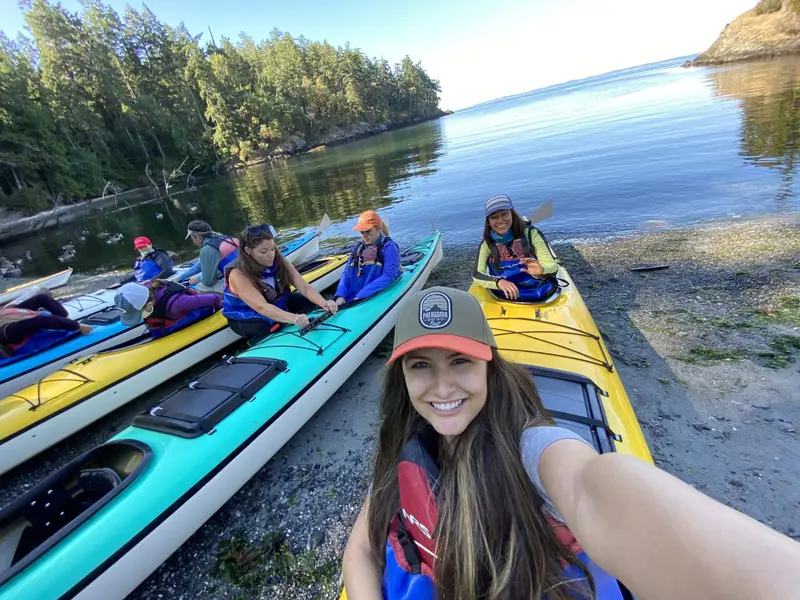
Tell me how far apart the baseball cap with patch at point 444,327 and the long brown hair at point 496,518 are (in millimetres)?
154

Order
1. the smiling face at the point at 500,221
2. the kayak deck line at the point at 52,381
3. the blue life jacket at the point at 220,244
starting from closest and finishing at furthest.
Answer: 1. the kayak deck line at the point at 52,381
2. the smiling face at the point at 500,221
3. the blue life jacket at the point at 220,244

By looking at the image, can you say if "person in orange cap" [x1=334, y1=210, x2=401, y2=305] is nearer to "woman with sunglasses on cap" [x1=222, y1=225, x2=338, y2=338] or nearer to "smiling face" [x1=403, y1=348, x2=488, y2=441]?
"woman with sunglasses on cap" [x1=222, y1=225, x2=338, y2=338]

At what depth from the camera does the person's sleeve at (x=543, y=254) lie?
4488mm

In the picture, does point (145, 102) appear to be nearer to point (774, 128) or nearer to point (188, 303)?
point (188, 303)

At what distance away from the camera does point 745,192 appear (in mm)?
9531

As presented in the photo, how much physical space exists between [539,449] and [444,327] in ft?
1.75

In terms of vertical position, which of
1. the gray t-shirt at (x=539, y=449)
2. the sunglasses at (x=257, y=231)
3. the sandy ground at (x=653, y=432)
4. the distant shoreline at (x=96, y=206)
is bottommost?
the sandy ground at (x=653, y=432)

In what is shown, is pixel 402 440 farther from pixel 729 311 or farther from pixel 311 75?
pixel 311 75

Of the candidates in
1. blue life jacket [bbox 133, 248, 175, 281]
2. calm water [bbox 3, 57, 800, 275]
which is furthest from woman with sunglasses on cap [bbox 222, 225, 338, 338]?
calm water [bbox 3, 57, 800, 275]

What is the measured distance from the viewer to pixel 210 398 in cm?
347

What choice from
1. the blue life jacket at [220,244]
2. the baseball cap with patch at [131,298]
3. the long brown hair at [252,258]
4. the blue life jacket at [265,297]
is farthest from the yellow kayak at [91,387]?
the long brown hair at [252,258]

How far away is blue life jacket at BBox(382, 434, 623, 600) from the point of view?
148 cm

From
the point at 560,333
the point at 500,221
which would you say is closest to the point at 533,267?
the point at 500,221

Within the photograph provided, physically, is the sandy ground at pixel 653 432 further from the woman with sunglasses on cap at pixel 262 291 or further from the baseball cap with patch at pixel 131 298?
the baseball cap with patch at pixel 131 298
